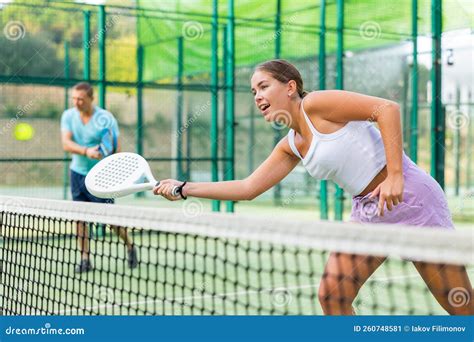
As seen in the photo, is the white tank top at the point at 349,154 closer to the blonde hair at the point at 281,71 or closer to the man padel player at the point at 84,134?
the blonde hair at the point at 281,71

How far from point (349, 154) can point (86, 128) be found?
12.5ft

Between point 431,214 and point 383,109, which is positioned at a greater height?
point 383,109

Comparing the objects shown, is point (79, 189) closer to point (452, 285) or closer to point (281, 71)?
point (281, 71)

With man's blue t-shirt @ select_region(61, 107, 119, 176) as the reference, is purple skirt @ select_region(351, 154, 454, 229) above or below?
below

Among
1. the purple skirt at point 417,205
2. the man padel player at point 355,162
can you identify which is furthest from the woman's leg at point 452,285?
the purple skirt at point 417,205

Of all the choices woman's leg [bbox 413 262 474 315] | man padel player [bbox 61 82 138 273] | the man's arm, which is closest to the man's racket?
woman's leg [bbox 413 262 474 315]

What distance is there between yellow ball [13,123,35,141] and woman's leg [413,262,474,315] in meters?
7.78

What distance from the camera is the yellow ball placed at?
33.0 ft

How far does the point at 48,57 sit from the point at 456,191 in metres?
7.47

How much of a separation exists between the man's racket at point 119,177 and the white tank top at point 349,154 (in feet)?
1.70

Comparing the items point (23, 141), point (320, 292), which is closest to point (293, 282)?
point (320, 292)

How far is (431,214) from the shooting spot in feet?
9.21

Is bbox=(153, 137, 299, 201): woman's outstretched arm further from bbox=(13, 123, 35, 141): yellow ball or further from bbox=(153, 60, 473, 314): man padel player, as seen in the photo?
bbox=(13, 123, 35, 141): yellow ball

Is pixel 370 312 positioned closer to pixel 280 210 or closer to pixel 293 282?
pixel 293 282
